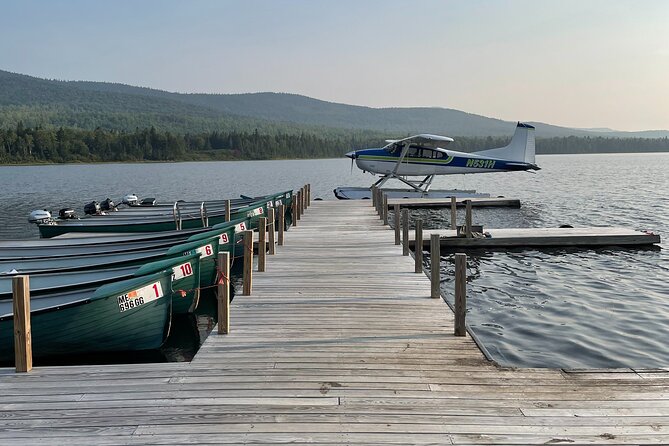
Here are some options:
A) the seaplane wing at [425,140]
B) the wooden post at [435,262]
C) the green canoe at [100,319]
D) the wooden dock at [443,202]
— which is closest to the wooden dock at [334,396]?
the wooden post at [435,262]

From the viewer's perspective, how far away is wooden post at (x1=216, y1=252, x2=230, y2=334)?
634 cm

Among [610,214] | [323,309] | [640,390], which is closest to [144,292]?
[323,309]

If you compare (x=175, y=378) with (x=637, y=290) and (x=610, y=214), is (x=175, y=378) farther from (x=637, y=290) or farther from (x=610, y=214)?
(x=610, y=214)

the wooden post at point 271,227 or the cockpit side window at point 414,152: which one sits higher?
the cockpit side window at point 414,152

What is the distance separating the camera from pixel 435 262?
7840 mm

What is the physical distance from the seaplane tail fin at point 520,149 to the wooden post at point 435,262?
22.7 meters

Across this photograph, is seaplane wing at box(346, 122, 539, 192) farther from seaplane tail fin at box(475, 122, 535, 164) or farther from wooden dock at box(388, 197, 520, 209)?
wooden dock at box(388, 197, 520, 209)

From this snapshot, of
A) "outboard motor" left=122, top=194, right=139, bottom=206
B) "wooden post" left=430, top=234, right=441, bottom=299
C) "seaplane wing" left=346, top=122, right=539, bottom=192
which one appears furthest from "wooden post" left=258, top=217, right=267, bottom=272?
"seaplane wing" left=346, top=122, right=539, bottom=192

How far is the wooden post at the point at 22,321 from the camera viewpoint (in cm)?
531

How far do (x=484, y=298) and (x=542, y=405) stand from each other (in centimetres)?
680

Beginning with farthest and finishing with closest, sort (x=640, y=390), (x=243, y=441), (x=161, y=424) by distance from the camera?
(x=640, y=390), (x=161, y=424), (x=243, y=441)

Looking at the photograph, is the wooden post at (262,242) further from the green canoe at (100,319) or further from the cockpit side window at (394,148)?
→ the cockpit side window at (394,148)

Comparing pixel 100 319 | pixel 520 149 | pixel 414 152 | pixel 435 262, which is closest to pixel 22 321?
pixel 100 319

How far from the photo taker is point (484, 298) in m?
11.3
